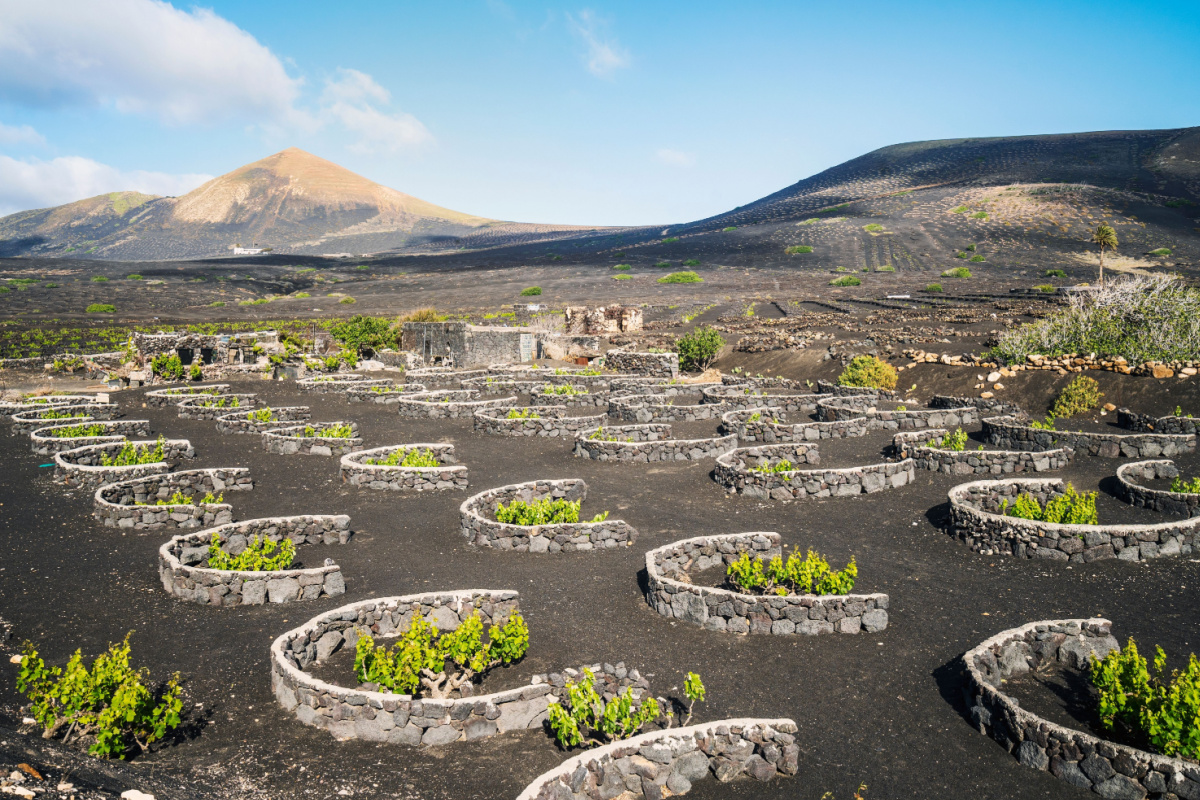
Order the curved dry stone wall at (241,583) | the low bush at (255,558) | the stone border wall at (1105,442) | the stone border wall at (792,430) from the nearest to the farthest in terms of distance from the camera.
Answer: the curved dry stone wall at (241,583) → the low bush at (255,558) → the stone border wall at (1105,442) → the stone border wall at (792,430)

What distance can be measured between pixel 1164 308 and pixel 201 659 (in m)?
35.7

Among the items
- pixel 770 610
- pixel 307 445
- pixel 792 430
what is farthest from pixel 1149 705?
pixel 307 445

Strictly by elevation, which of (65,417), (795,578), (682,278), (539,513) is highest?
(682,278)

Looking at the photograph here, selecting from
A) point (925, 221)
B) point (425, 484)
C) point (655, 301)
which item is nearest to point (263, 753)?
point (425, 484)

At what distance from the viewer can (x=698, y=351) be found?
42.7m

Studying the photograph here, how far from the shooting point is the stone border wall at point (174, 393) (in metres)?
30.6

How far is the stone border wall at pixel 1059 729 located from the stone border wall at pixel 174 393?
30390 millimetres

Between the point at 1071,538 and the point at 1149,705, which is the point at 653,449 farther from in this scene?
the point at 1149,705

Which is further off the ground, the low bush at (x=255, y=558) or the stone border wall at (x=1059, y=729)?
the low bush at (x=255, y=558)

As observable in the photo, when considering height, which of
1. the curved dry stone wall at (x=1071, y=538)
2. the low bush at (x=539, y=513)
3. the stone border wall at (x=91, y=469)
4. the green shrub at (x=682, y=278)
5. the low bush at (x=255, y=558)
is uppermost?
the green shrub at (x=682, y=278)

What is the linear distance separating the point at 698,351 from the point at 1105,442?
24.6 metres

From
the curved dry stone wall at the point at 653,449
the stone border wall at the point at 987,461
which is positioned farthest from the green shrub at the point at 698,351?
the stone border wall at the point at 987,461

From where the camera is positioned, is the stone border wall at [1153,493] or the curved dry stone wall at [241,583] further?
the stone border wall at [1153,493]

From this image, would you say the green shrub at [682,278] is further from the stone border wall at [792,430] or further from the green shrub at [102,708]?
the green shrub at [102,708]
